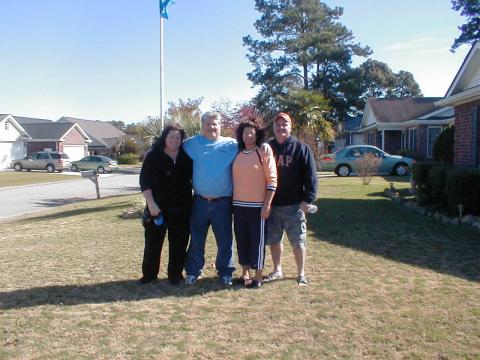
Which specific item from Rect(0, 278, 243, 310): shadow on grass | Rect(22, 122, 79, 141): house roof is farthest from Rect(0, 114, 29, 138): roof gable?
Rect(0, 278, 243, 310): shadow on grass

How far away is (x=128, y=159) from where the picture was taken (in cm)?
4925

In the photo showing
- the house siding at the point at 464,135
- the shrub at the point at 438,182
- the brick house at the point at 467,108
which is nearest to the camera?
the shrub at the point at 438,182

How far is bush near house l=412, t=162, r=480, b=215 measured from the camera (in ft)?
27.8

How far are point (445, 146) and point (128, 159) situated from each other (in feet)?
123

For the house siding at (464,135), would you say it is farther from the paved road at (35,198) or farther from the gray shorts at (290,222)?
the paved road at (35,198)

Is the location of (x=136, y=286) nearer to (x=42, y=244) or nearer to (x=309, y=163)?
(x=309, y=163)

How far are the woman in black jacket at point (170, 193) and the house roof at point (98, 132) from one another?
56.8m

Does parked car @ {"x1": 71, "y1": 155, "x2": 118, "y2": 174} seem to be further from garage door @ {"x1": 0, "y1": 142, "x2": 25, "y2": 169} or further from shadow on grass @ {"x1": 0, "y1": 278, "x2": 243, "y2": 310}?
shadow on grass @ {"x1": 0, "y1": 278, "x2": 243, "y2": 310}

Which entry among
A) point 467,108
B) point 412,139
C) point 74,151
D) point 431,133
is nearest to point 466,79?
point 467,108

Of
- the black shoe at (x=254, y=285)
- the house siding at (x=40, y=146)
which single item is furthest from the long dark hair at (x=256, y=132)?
the house siding at (x=40, y=146)

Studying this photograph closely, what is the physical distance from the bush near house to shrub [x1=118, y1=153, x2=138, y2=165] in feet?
135

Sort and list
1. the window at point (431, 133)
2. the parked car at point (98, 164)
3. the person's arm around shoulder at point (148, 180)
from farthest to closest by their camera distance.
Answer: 1. the parked car at point (98, 164)
2. the window at point (431, 133)
3. the person's arm around shoulder at point (148, 180)

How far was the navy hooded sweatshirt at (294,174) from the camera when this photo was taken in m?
4.86

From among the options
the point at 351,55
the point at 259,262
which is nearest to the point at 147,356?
the point at 259,262
